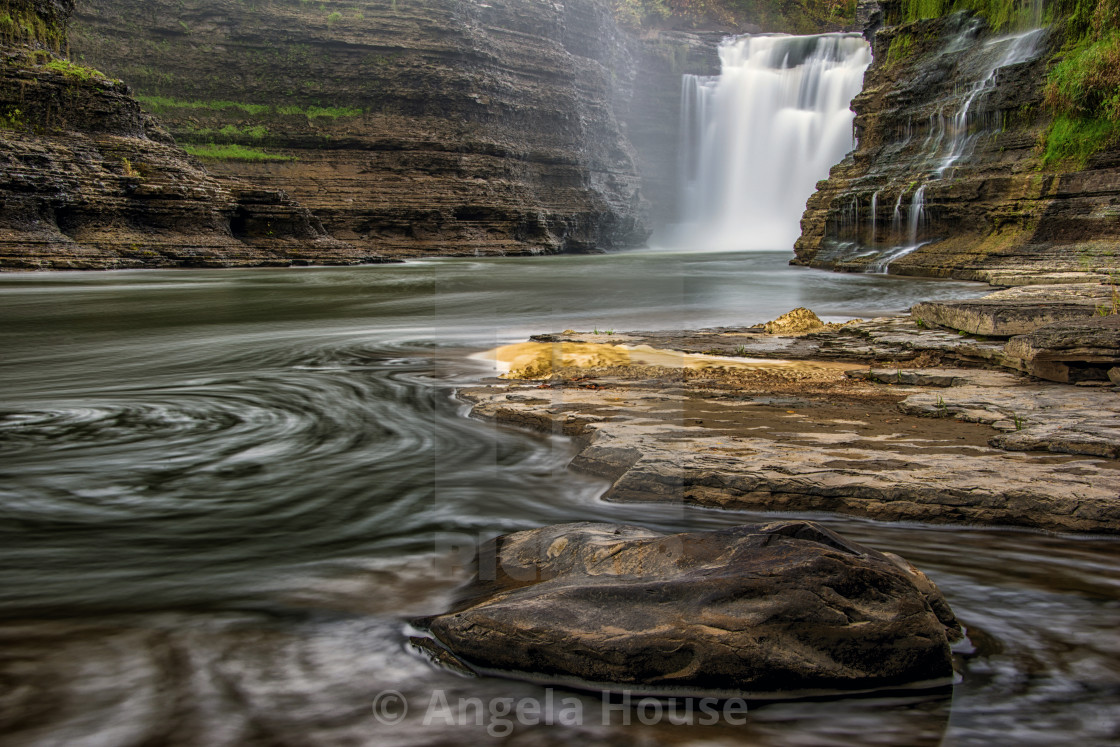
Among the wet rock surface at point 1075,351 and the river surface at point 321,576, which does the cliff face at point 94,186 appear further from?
the wet rock surface at point 1075,351

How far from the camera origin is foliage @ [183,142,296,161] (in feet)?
122

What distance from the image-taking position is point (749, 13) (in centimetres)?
6412

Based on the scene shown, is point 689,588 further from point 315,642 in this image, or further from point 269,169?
point 269,169

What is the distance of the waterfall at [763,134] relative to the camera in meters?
42.6

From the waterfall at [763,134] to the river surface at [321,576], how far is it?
41.3 metres

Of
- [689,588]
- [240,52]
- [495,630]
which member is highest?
[240,52]

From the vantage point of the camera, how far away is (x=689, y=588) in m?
2.03

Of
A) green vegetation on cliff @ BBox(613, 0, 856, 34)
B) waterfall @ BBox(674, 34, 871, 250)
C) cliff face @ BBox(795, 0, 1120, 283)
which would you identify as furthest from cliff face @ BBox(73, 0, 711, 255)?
cliff face @ BBox(795, 0, 1120, 283)

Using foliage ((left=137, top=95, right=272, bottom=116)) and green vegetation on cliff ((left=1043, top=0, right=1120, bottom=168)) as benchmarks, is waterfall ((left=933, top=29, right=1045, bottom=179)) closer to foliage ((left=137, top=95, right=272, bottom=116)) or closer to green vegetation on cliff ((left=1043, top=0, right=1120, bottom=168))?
green vegetation on cliff ((left=1043, top=0, right=1120, bottom=168))

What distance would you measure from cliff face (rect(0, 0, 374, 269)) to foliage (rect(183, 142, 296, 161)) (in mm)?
8428

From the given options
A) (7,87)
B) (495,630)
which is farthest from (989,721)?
(7,87)

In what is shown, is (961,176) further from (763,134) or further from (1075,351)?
(763,134)

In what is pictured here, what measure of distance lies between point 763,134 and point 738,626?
50063 mm

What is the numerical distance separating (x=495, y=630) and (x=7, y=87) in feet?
94.4
